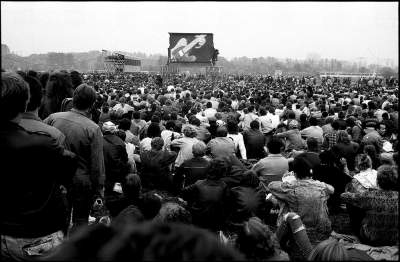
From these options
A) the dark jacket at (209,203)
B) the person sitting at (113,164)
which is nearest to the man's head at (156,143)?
the person sitting at (113,164)

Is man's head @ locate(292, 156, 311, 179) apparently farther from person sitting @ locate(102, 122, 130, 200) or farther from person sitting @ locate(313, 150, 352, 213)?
person sitting @ locate(102, 122, 130, 200)

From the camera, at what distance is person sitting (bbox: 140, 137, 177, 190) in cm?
598

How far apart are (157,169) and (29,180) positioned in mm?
3993

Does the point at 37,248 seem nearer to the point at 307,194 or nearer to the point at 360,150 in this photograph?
the point at 307,194

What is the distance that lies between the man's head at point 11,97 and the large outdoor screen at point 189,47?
30.9m

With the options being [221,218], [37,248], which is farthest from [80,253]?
[221,218]

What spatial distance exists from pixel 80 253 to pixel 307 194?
3906 mm

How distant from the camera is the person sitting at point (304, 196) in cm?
461

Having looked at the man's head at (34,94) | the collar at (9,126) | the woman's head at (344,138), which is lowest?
the woman's head at (344,138)

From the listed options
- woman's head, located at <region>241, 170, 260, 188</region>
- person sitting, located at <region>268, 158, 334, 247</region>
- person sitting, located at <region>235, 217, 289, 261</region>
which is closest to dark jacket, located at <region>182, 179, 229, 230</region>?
woman's head, located at <region>241, 170, 260, 188</region>

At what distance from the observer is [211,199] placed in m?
4.50

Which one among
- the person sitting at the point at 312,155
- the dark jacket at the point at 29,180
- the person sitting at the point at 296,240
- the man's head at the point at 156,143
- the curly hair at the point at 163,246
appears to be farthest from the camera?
the person sitting at the point at 312,155

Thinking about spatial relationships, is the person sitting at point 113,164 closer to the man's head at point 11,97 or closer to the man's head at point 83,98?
the man's head at point 83,98

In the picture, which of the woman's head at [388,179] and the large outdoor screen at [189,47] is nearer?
the woman's head at [388,179]
